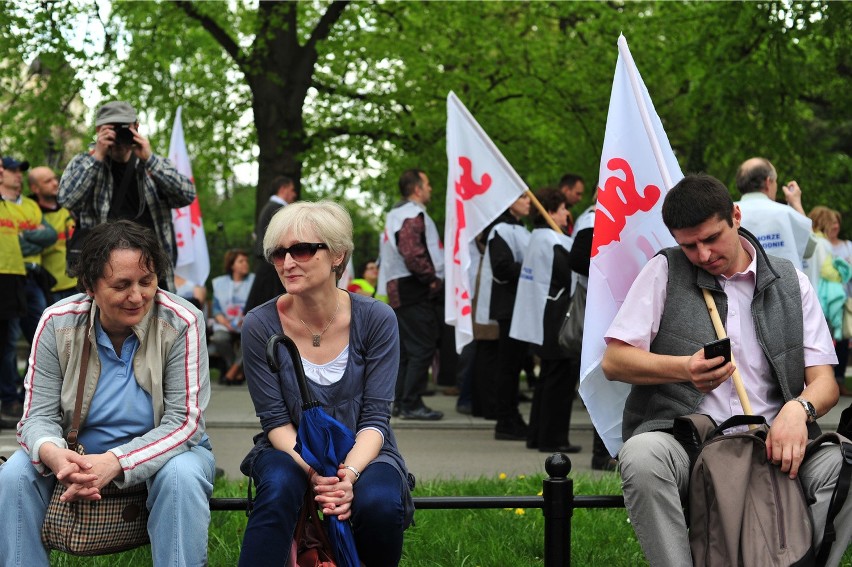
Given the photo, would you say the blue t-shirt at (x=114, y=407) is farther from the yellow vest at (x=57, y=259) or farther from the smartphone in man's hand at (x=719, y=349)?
the yellow vest at (x=57, y=259)

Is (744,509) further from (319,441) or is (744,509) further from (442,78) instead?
(442,78)

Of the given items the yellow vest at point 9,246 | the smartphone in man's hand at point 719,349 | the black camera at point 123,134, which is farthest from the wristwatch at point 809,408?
the yellow vest at point 9,246

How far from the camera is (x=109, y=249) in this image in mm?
4559

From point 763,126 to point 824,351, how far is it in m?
11.4

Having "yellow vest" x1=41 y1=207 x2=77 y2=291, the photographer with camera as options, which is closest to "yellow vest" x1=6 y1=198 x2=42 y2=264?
"yellow vest" x1=41 y1=207 x2=77 y2=291

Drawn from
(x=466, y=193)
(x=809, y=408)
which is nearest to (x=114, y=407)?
(x=809, y=408)

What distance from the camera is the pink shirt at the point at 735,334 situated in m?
4.84

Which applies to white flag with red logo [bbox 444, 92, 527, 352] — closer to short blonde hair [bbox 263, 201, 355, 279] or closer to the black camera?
the black camera

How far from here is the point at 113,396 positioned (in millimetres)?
4586

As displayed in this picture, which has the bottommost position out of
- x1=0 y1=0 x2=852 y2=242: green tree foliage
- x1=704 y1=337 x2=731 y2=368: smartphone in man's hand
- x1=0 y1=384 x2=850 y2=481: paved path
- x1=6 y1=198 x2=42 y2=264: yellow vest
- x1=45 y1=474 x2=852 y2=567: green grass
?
x1=0 y1=384 x2=850 y2=481: paved path

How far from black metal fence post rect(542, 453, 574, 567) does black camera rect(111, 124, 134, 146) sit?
12.0 ft

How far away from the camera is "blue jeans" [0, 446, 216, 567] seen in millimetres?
4301

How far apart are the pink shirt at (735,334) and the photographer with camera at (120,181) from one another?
3.06 m

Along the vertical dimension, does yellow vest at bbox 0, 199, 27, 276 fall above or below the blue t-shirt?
above
